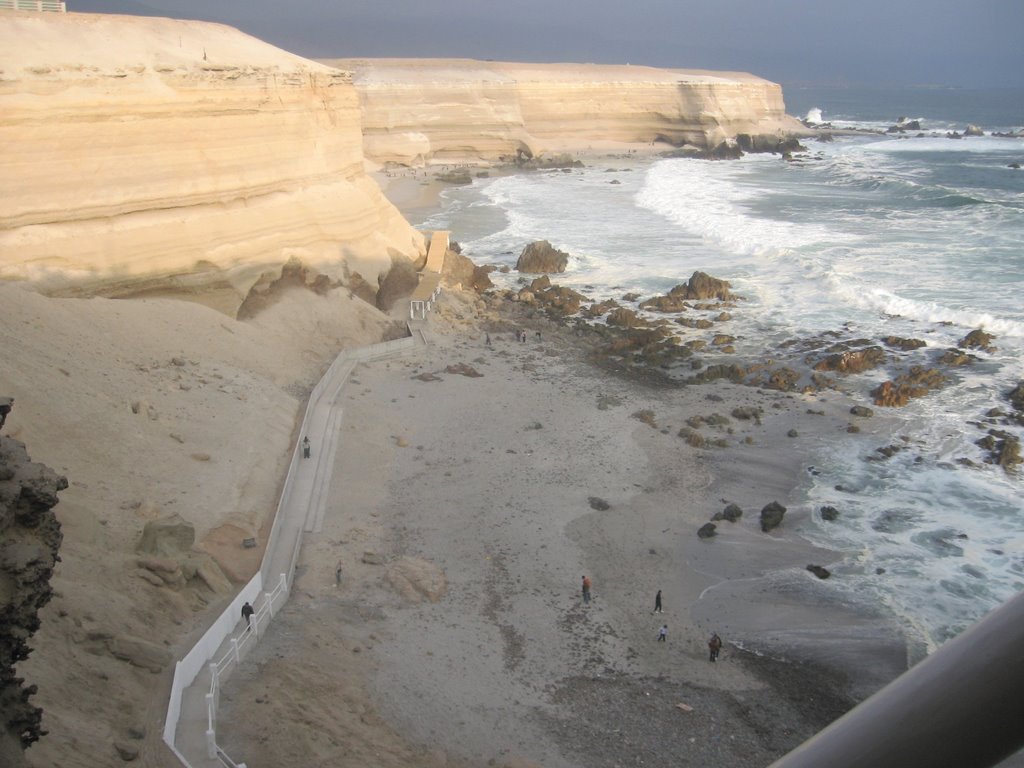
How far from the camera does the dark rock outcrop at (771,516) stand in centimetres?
1625

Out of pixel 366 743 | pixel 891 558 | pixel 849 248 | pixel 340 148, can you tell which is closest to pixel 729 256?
pixel 849 248

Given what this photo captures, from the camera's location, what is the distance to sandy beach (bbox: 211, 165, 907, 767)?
424 inches

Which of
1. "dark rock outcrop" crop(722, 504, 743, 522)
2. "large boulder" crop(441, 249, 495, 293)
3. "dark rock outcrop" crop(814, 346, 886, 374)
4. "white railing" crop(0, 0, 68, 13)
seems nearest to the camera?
"dark rock outcrop" crop(722, 504, 743, 522)

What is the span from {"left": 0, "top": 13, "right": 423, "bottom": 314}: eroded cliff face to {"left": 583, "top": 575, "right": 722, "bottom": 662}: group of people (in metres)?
11.9

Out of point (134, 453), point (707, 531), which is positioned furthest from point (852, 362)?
point (134, 453)

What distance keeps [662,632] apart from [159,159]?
14.4 m

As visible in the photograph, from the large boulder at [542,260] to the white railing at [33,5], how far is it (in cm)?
1785

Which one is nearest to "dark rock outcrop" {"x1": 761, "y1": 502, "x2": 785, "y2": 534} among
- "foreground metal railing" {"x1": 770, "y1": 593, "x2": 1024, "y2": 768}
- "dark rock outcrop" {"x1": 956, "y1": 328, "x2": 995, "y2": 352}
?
"dark rock outcrop" {"x1": 956, "y1": 328, "x2": 995, "y2": 352}

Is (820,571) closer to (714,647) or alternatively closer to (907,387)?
(714,647)

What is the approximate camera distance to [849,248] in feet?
121

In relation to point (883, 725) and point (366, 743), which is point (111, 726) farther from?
point (883, 725)

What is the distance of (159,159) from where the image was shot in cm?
1969

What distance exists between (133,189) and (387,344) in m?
7.38

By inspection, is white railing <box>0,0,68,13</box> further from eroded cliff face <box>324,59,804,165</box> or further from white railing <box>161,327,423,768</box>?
eroded cliff face <box>324,59,804,165</box>
